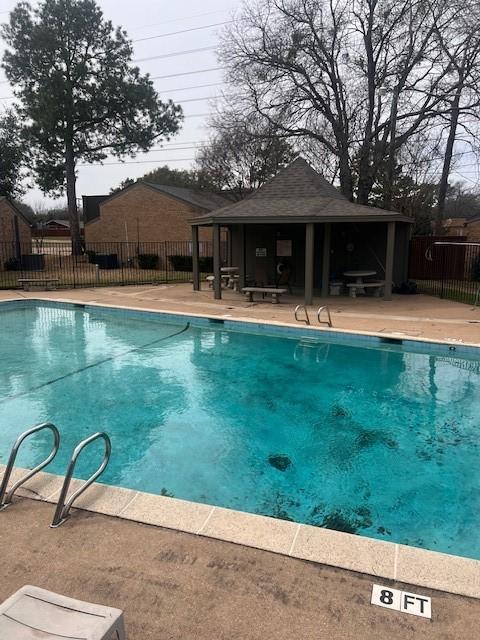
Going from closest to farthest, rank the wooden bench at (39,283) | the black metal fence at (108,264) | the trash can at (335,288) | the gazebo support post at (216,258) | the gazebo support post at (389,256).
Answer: the gazebo support post at (389,256), the gazebo support post at (216,258), the trash can at (335,288), the wooden bench at (39,283), the black metal fence at (108,264)

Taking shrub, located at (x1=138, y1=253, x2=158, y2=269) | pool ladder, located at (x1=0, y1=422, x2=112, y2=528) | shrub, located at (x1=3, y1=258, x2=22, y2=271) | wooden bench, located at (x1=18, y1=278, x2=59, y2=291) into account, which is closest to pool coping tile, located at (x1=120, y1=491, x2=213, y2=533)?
pool ladder, located at (x1=0, y1=422, x2=112, y2=528)

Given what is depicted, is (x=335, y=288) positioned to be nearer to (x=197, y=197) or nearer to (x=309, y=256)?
(x=309, y=256)

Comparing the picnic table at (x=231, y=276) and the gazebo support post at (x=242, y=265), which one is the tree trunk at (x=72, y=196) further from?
the gazebo support post at (x=242, y=265)

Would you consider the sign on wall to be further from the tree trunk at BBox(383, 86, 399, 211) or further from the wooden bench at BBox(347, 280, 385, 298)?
the tree trunk at BBox(383, 86, 399, 211)

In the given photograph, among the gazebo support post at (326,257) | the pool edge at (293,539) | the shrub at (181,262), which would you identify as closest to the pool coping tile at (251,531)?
the pool edge at (293,539)

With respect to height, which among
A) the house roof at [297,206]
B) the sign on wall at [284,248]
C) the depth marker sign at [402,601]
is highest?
the house roof at [297,206]

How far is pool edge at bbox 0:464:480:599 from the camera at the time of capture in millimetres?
2775

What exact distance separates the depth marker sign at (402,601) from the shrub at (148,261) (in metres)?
26.8

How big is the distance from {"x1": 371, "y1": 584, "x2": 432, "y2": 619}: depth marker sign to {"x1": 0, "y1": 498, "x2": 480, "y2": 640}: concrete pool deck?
34mm

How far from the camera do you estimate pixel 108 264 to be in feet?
90.8

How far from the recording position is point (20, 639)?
1.83 m

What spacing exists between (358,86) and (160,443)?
2082 centimetres

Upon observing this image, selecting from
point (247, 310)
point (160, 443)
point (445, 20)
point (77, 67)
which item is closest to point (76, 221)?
Result: point (77, 67)

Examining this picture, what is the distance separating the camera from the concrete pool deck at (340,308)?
10.6 meters
